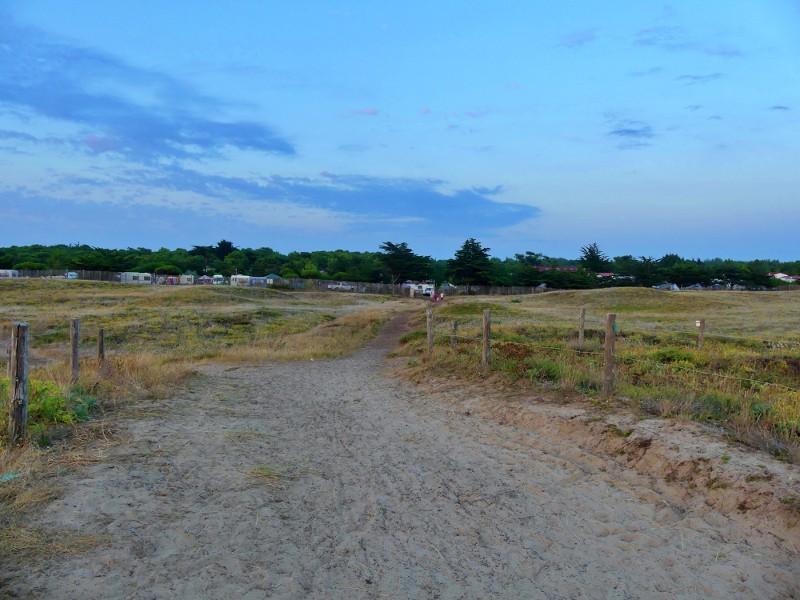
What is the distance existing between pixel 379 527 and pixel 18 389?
13.7 feet

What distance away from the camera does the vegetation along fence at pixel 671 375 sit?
24.3ft

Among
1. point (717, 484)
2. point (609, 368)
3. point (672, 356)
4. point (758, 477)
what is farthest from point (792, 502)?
point (672, 356)

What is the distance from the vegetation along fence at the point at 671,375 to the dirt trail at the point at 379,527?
1.72m

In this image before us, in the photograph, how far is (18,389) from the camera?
6.48 meters

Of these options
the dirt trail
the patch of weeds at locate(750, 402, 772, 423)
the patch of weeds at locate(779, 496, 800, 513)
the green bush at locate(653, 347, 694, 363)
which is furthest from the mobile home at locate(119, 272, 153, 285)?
the patch of weeds at locate(779, 496, 800, 513)

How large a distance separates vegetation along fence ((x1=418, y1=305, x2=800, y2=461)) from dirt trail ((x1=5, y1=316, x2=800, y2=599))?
67.7 inches

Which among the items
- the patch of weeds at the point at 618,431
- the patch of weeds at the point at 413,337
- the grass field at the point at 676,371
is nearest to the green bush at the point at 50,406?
the patch of weeds at the point at 618,431

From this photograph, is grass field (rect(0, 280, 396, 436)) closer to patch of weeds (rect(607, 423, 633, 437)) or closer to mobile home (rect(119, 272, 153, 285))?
patch of weeds (rect(607, 423, 633, 437))

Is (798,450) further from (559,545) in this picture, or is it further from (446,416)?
(446,416)

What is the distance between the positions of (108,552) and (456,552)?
2.57 meters

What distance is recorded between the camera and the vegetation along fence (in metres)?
7.39

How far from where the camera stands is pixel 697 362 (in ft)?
50.8

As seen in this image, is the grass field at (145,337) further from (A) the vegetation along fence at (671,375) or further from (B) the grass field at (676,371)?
(A) the vegetation along fence at (671,375)

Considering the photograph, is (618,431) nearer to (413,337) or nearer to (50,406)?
(50,406)
